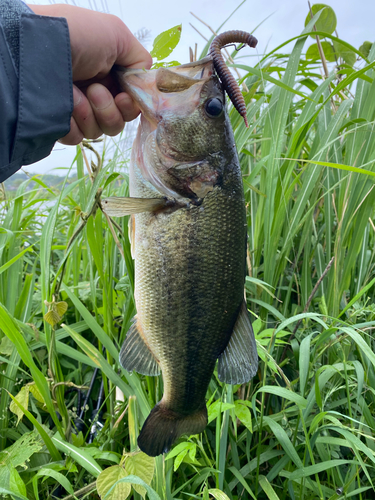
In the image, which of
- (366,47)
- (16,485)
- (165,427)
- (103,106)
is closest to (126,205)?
(103,106)

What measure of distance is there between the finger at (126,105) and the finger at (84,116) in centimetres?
11

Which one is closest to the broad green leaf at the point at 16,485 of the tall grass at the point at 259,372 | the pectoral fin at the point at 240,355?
the tall grass at the point at 259,372

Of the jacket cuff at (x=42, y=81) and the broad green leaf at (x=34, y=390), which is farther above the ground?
the jacket cuff at (x=42, y=81)

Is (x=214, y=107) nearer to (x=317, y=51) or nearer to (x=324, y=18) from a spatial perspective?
(x=324, y=18)

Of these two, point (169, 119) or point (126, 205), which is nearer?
point (126, 205)

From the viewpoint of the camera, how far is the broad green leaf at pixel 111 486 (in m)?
1.19

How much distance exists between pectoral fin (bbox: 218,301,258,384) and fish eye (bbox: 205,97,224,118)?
69cm

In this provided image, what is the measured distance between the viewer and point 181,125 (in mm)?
1288

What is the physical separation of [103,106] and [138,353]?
935 millimetres

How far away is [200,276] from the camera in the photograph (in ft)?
3.92

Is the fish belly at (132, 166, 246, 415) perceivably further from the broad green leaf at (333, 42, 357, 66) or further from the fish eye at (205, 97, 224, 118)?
the broad green leaf at (333, 42, 357, 66)

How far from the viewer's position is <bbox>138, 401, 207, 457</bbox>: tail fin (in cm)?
119

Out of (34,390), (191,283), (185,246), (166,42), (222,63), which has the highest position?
(166,42)

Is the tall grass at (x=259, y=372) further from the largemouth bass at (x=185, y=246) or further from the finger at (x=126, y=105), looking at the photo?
the finger at (x=126, y=105)
